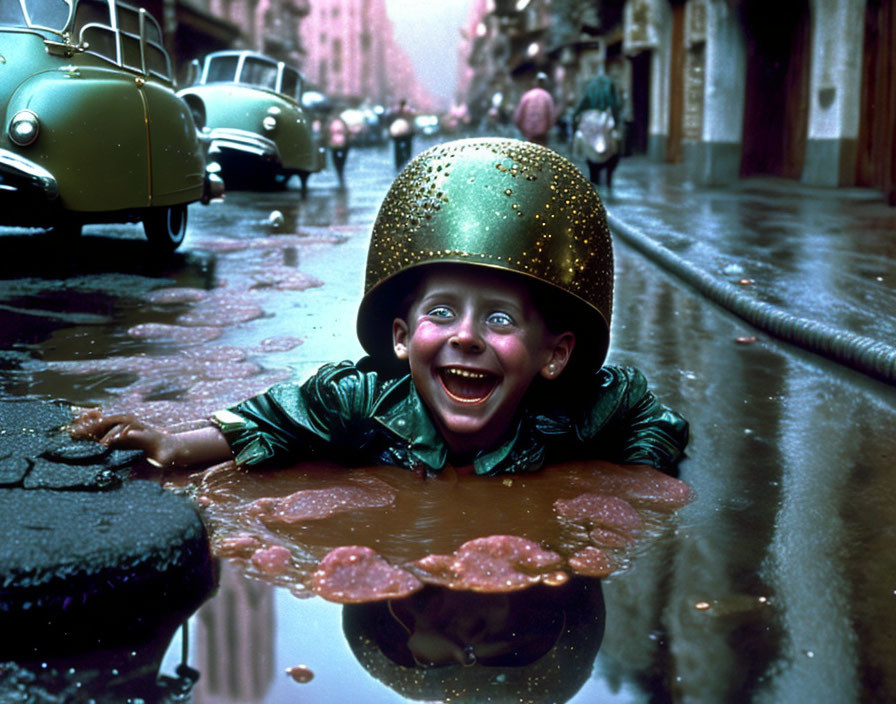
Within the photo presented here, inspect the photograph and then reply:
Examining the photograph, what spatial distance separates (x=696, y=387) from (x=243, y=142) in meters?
10.2

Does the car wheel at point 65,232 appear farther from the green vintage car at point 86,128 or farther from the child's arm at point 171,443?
the child's arm at point 171,443

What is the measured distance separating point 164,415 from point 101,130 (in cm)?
354

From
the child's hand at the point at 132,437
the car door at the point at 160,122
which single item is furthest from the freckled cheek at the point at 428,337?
the car door at the point at 160,122

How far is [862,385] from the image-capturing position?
4.02 metres

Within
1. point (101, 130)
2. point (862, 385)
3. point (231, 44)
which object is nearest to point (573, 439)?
point (862, 385)

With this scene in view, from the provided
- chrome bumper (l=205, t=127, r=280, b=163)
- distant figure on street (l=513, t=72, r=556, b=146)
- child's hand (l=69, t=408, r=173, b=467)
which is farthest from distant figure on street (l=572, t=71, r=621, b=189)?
child's hand (l=69, t=408, r=173, b=467)

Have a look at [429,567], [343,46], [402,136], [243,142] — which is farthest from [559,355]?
[343,46]

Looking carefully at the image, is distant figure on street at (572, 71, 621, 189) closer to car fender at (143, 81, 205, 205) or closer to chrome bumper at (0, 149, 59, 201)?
car fender at (143, 81, 205, 205)

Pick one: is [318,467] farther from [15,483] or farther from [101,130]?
[101,130]

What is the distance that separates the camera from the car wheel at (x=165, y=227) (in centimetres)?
739

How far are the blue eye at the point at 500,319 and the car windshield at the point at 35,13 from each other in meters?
5.27

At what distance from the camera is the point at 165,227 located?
754 cm

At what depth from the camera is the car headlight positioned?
6.05 metres

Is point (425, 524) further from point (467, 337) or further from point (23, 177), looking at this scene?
point (23, 177)
